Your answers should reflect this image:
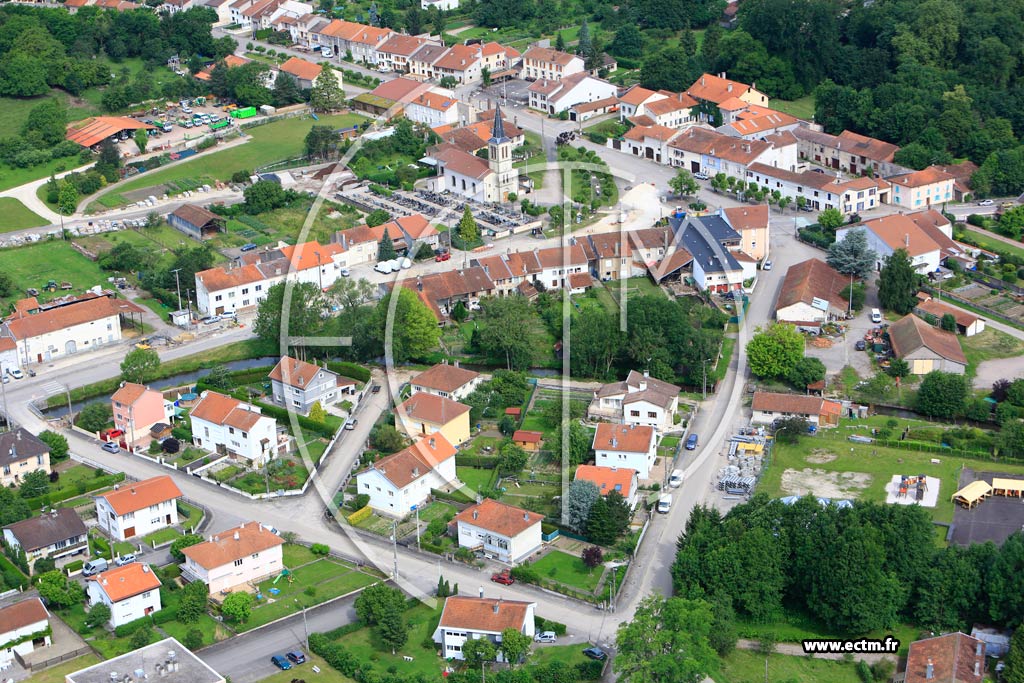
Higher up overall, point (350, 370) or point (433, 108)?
point (433, 108)

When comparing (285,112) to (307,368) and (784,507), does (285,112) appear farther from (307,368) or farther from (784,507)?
(784,507)

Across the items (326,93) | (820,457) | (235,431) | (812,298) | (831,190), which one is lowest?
(820,457)

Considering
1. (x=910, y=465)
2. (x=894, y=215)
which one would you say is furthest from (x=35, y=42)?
(x=910, y=465)

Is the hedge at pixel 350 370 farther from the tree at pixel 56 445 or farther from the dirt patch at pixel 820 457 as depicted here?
the dirt patch at pixel 820 457

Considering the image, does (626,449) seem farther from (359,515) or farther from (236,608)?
(236,608)

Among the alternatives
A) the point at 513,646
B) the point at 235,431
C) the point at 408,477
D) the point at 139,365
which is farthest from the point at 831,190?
the point at 513,646

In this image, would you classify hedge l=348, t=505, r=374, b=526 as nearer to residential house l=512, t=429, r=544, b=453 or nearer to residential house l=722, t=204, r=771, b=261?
residential house l=512, t=429, r=544, b=453
